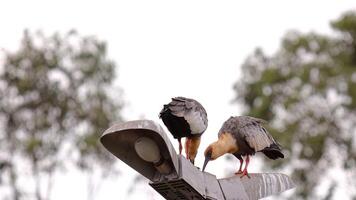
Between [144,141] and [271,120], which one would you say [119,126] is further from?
[271,120]

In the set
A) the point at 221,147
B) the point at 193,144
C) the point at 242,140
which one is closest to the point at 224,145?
the point at 221,147

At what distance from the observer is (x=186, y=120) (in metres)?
4.20

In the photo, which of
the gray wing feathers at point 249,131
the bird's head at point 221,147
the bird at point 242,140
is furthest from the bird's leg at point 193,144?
the gray wing feathers at point 249,131

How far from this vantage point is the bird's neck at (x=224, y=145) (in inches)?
188

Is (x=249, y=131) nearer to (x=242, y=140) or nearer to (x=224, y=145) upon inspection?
(x=242, y=140)

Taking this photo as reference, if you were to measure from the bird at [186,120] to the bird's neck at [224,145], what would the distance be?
1.17 ft

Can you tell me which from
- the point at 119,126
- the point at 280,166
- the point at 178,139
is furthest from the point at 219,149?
the point at 280,166

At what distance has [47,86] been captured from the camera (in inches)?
706

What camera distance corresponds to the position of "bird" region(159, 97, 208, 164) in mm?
4152

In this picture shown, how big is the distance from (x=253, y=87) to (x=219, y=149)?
12614mm

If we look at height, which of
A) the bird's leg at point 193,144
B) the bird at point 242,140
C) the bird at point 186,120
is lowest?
the bird's leg at point 193,144

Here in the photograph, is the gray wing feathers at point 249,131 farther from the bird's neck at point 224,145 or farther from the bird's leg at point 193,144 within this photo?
the bird's leg at point 193,144

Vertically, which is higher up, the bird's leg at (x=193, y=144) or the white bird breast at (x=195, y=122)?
the white bird breast at (x=195, y=122)

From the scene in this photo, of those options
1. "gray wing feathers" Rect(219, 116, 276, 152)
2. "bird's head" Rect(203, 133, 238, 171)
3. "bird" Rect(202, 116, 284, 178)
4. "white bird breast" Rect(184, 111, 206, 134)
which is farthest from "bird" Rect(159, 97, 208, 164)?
"gray wing feathers" Rect(219, 116, 276, 152)
